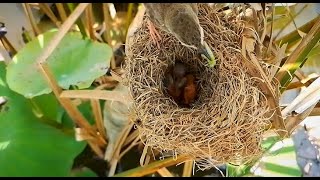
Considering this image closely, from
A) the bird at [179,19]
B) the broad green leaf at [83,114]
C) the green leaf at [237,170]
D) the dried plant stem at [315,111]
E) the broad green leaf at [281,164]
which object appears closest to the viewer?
the bird at [179,19]

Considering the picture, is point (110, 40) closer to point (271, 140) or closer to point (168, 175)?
point (168, 175)

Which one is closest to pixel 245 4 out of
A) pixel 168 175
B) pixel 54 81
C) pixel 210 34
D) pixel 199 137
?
pixel 210 34

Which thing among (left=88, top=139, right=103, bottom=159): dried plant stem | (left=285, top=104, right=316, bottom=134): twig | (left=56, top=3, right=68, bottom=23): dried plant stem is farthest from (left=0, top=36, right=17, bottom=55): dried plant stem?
(left=285, top=104, right=316, bottom=134): twig

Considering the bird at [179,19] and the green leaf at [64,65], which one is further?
the green leaf at [64,65]

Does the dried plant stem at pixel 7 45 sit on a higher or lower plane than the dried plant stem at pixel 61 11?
lower

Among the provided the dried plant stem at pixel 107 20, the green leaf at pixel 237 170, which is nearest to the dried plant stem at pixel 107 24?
the dried plant stem at pixel 107 20

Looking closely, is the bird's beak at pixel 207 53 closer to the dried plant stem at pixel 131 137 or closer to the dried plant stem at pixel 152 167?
the dried plant stem at pixel 152 167
